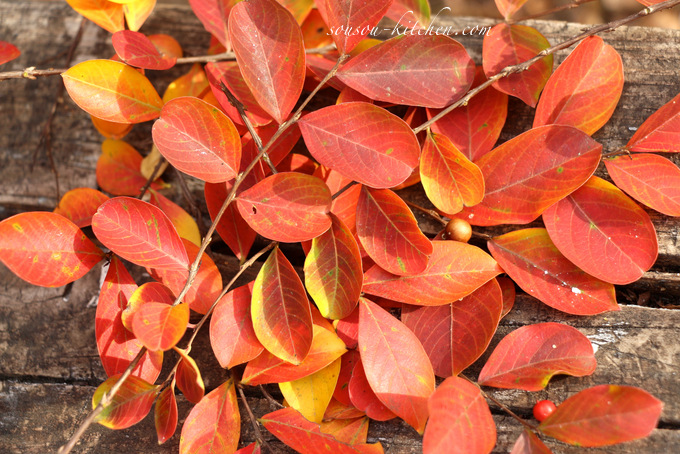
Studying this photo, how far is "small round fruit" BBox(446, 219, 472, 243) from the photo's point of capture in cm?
85

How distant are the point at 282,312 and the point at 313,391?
0.15 meters

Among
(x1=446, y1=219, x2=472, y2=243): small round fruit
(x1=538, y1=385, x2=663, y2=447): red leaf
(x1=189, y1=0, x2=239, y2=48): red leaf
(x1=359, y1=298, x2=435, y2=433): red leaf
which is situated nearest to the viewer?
(x1=538, y1=385, x2=663, y2=447): red leaf

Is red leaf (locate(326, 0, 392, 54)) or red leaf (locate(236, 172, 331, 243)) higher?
red leaf (locate(326, 0, 392, 54))

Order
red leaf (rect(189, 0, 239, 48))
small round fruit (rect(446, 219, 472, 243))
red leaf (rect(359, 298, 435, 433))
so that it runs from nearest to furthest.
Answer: red leaf (rect(359, 298, 435, 433))
small round fruit (rect(446, 219, 472, 243))
red leaf (rect(189, 0, 239, 48))

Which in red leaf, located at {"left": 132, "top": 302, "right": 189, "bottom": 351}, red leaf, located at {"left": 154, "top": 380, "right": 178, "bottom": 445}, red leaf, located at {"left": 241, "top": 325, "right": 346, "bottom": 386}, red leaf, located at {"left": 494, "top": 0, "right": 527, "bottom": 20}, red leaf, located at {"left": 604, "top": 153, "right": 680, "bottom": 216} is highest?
red leaf, located at {"left": 494, "top": 0, "right": 527, "bottom": 20}

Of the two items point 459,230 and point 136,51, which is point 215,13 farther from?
point 459,230

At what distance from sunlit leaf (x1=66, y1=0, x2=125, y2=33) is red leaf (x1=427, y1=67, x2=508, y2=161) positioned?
0.64 metres

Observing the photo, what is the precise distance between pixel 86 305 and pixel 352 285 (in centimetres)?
56

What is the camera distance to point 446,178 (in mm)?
830

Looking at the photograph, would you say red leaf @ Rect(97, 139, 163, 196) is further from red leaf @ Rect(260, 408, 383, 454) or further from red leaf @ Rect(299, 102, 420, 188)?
red leaf @ Rect(260, 408, 383, 454)

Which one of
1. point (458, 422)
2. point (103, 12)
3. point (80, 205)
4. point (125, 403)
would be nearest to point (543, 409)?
point (458, 422)

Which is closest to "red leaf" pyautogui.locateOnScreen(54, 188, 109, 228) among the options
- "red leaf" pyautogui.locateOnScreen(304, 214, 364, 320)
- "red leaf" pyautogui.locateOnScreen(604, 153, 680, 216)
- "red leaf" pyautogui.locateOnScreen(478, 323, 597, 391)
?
"red leaf" pyautogui.locateOnScreen(304, 214, 364, 320)

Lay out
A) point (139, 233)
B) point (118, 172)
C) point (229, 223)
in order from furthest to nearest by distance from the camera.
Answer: point (118, 172), point (229, 223), point (139, 233)

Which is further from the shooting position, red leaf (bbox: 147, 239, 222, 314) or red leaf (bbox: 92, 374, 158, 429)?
red leaf (bbox: 147, 239, 222, 314)
